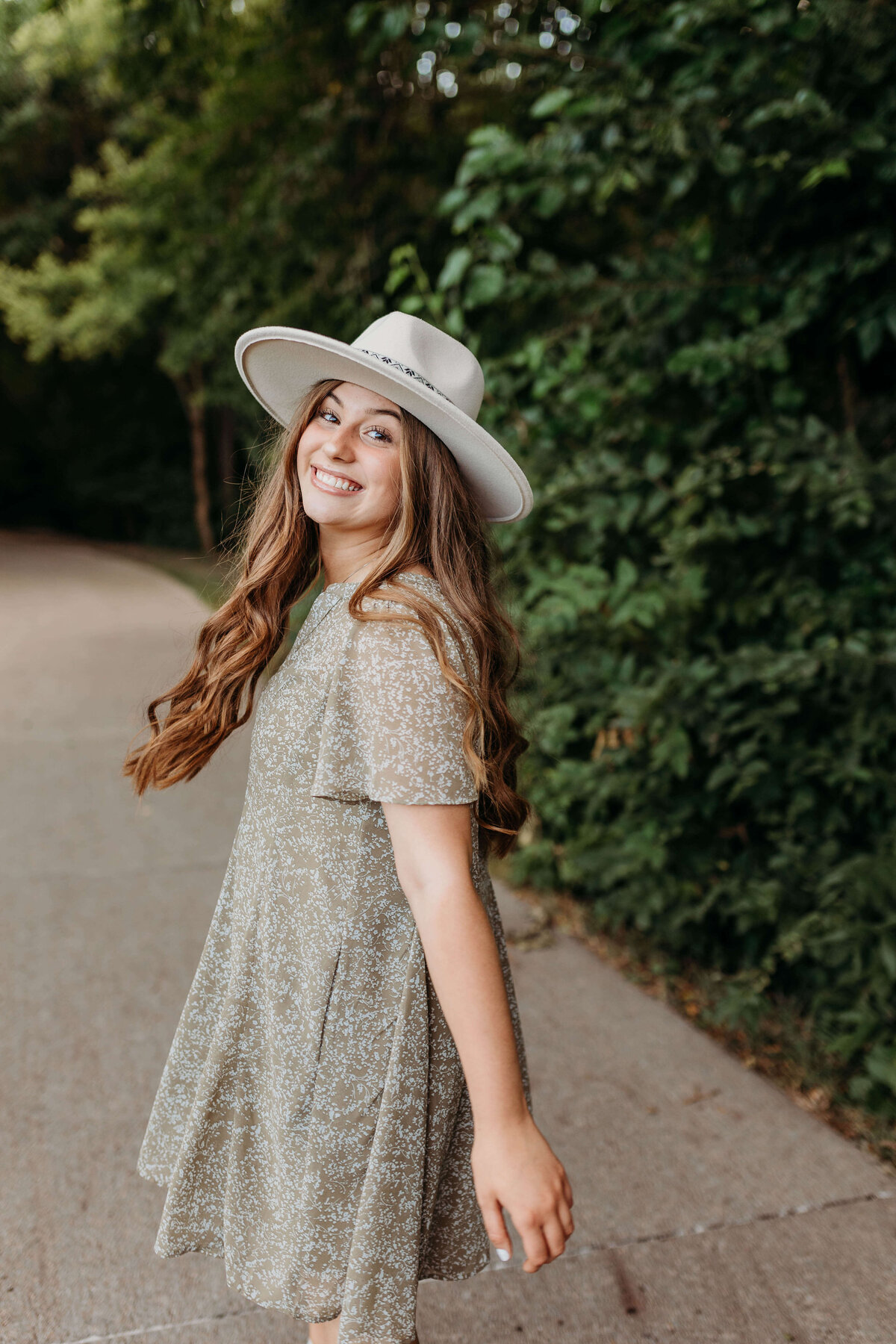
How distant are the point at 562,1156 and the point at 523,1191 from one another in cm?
145

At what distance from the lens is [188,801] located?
5.43 metres

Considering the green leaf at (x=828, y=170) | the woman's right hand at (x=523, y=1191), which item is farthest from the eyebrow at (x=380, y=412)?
the green leaf at (x=828, y=170)

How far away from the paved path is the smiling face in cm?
66

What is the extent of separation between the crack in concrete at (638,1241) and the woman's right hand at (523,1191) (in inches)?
40.3

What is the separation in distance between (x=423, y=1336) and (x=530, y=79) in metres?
3.85

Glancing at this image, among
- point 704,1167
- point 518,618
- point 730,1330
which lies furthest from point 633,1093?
point 518,618

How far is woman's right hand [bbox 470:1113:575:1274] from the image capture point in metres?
1.21

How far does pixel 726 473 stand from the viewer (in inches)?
120

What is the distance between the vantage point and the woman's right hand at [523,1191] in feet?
3.98

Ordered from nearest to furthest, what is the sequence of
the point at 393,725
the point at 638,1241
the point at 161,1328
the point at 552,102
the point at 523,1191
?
1. the point at 523,1191
2. the point at 393,725
3. the point at 161,1328
4. the point at 638,1241
5. the point at 552,102

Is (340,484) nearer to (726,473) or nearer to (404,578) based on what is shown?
(404,578)

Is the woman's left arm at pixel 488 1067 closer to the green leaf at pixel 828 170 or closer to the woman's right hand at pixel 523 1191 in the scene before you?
the woman's right hand at pixel 523 1191

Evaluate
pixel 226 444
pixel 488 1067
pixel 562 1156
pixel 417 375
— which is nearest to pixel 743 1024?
pixel 562 1156

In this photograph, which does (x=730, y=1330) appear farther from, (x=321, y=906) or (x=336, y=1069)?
(x=321, y=906)
